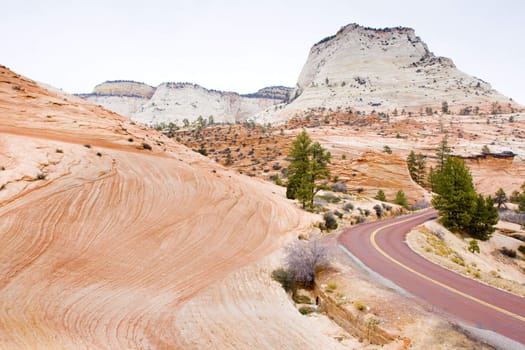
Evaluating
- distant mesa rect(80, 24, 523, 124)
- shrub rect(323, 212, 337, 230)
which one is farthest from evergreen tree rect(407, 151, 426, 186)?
distant mesa rect(80, 24, 523, 124)

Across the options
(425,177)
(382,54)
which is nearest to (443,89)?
(382,54)

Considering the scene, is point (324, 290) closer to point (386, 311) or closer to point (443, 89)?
point (386, 311)

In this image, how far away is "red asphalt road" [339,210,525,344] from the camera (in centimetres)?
830

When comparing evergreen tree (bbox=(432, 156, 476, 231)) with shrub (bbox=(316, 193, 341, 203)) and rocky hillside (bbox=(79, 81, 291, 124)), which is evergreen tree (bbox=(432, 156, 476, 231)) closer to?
shrub (bbox=(316, 193, 341, 203))

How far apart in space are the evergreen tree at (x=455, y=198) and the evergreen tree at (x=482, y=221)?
59 cm

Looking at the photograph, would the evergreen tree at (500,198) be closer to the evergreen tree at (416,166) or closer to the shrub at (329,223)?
the evergreen tree at (416,166)

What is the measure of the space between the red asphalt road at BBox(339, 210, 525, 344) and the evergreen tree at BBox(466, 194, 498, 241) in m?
14.6

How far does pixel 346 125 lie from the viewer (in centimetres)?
7944

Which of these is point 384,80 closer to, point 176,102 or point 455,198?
point 176,102

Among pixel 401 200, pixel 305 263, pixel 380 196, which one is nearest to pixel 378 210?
pixel 380 196

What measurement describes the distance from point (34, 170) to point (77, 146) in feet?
10.8

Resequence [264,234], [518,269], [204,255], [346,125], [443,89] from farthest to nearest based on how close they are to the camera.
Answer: [443,89] < [346,125] < [518,269] < [264,234] < [204,255]

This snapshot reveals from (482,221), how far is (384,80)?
92199 millimetres

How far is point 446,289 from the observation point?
1102 centimetres
